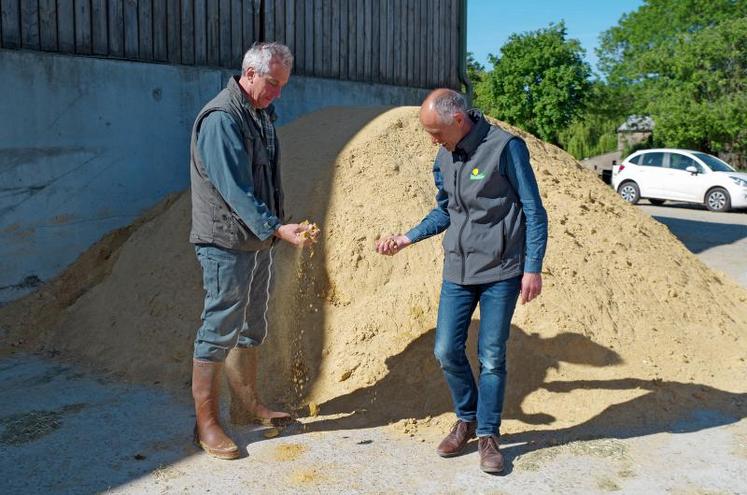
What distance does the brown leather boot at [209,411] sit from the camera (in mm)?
4039

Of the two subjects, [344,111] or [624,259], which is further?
[344,111]

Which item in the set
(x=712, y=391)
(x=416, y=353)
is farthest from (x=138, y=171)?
(x=712, y=391)

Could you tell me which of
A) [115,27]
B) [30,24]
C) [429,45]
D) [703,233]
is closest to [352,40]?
[429,45]

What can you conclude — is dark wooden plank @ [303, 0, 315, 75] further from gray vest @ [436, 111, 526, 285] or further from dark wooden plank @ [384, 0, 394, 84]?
gray vest @ [436, 111, 526, 285]

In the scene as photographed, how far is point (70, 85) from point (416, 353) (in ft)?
14.5

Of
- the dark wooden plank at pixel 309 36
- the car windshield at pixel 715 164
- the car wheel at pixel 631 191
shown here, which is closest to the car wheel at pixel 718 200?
the car windshield at pixel 715 164

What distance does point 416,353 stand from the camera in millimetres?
5008

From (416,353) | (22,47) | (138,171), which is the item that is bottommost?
(416,353)

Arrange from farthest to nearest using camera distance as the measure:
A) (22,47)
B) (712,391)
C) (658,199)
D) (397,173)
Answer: (658,199) < (22,47) < (397,173) < (712,391)

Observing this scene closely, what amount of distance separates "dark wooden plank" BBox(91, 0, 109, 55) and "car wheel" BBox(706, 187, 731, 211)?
1478cm

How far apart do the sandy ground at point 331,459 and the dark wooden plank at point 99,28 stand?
400 centimetres

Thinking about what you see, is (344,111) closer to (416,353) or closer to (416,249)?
(416,249)

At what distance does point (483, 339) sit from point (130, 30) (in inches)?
224

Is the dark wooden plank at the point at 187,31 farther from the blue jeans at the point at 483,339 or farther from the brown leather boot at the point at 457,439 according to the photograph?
the brown leather boot at the point at 457,439
